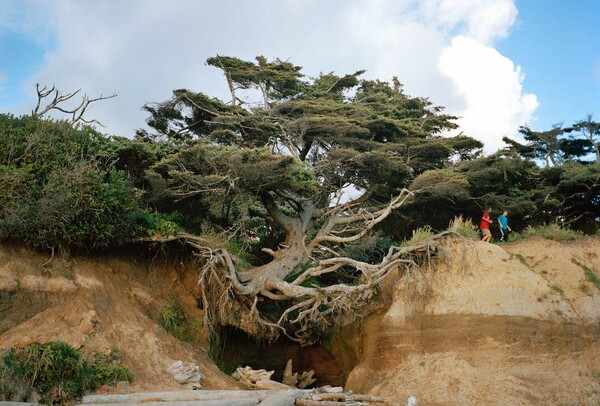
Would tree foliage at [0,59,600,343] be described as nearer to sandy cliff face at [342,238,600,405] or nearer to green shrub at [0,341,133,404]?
sandy cliff face at [342,238,600,405]

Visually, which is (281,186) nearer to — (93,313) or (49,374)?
(93,313)

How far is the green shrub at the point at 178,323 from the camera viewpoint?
1805 centimetres

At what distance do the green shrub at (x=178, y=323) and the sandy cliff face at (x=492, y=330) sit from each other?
552 centimetres

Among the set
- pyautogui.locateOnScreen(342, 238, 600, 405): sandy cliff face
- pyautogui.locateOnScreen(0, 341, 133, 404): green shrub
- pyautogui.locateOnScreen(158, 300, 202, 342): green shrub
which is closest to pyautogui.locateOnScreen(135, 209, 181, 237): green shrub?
pyautogui.locateOnScreen(158, 300, 202, 342): green shrub

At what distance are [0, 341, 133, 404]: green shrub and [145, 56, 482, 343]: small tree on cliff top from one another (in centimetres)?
502

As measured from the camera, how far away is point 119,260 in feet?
60.1

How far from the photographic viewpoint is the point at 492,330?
52.1ft

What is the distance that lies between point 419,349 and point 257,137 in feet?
33.5

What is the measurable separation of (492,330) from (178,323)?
9844 mm

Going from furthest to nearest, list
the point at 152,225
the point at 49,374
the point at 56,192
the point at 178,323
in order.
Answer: the point at 178,323 → the point at 152,225 → the point at 56,192 → the point at 49,374

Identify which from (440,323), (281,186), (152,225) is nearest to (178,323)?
(152,225)

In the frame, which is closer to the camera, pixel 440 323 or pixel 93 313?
pixel 93 313

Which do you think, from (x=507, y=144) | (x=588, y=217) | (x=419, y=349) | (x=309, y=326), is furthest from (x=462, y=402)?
(x=507, y=144)

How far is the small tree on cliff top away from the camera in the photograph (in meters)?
17.9
